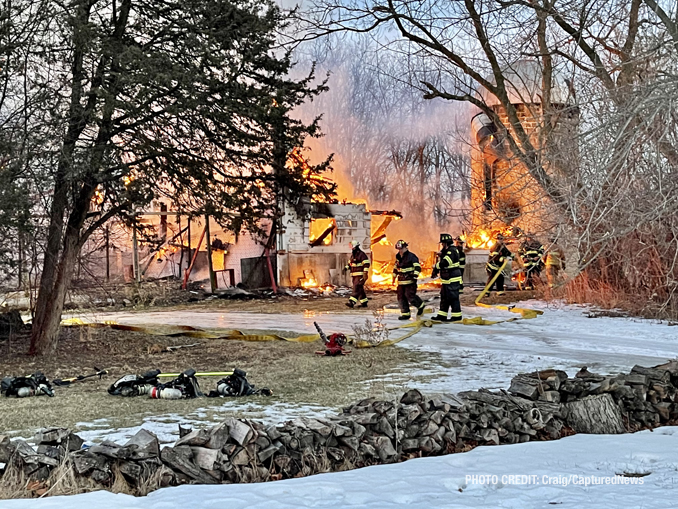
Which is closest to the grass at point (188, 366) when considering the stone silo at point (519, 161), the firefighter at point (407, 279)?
the stone silo at point (519, 161)

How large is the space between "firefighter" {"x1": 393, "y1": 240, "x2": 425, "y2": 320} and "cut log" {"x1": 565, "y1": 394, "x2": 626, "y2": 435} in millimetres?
8739

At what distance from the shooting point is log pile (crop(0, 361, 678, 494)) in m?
4.35

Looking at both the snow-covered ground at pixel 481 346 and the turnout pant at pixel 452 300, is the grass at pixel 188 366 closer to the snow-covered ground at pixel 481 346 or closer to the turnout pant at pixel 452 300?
the snow-covered ground at pixel 481 346

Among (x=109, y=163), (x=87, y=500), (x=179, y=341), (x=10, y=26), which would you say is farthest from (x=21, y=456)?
(x=179, y=341)

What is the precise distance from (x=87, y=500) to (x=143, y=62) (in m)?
6.38

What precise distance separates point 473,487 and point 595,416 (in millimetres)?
2187

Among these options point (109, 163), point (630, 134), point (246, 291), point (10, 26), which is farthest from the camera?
point (246, 291)

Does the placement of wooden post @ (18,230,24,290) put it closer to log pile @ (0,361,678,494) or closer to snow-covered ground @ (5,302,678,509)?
snow-covered ground @ (5,302,678,509)

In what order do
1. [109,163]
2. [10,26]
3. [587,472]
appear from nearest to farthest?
[587,472], [10,26], [109,163]

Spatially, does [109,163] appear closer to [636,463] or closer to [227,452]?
[227,452]

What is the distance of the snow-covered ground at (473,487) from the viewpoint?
12.9 feet

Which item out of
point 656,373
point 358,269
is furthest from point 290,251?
point 656,373

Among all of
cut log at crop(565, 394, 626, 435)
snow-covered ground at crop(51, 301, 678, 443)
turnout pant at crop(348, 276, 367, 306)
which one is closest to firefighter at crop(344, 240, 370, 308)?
turnout pant at crop(348, 276, 367, 306)

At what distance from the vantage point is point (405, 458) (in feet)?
17.0
